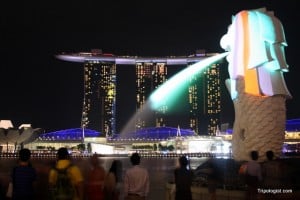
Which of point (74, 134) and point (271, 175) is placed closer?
point (271, 175)

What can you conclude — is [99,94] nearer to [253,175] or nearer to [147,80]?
[147,80]

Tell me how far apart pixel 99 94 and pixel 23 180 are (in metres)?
151

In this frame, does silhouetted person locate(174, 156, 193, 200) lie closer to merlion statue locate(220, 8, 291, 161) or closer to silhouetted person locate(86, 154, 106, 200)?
silhouetted person locate(86, 154, 106, 200)

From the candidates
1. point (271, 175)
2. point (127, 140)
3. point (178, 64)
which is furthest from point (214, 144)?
point (271, 175)

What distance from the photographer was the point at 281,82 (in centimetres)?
Answer: 2156

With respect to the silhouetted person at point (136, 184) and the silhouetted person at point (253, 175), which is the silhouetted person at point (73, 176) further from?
the silhouetted person at point (253, 175)

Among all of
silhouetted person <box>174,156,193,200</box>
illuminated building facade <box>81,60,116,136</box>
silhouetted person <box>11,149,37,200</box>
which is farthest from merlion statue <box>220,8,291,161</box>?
illuminated building facade <box>81,60,116,136</box>

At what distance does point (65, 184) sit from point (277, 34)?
1719 centimetres

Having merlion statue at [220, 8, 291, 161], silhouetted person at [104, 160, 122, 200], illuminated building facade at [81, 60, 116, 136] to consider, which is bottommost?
silhouetted person at [104, 160, 122, 200]

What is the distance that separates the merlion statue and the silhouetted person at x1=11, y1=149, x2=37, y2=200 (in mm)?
14947

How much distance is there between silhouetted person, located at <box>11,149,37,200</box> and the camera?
297 inches

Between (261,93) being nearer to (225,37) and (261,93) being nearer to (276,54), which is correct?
(276,54)

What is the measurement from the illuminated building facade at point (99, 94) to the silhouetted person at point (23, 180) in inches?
5727

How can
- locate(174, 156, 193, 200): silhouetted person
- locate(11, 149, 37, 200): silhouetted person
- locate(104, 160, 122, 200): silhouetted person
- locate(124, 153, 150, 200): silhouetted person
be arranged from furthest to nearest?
locate(174, 156, 193, 200): silhouetted person → locate(104, 160, 122, 200): silhouetted person → locate(124, 153, 150, 200): silhouetted person → locate(11, 149, 37, 200): silhouetted person
